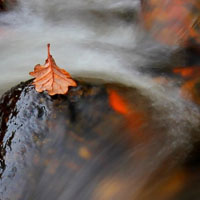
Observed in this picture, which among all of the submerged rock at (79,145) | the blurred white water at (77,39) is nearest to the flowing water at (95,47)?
the blurred white water at (77,39)

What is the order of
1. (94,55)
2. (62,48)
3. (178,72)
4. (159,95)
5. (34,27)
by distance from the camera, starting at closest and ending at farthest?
1. (159,95)
2. (178,72)
3. (94,55)
4. (62,48)
5. (34,27)

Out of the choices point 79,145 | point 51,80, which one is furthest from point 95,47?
point 79,145

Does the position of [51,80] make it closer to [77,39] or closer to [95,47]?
[95,47]

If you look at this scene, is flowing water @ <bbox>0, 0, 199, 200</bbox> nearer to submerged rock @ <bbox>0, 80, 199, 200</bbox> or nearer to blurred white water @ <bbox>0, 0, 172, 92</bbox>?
blurred white water @ <bbox>0, 0, 172, 92</bbox>

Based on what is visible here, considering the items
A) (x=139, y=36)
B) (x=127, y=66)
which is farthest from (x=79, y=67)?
(x=139, y=36)

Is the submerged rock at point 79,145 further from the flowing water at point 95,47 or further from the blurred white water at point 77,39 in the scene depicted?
the blurred white water at point 77,39

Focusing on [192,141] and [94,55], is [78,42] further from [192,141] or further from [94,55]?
[192,141]
